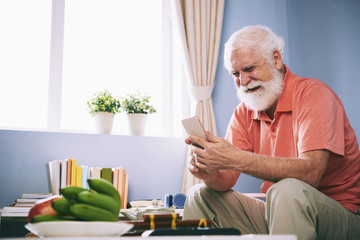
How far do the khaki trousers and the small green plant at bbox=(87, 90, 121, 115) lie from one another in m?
1.24

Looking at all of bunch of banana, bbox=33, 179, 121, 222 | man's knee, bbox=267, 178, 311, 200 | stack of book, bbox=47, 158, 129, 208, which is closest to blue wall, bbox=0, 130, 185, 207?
stack of book, bbox=47, 158, 129, 208

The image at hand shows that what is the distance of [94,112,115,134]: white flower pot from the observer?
2.69 m

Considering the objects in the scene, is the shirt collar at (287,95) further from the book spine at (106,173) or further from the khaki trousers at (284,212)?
the book spine at (106,173)

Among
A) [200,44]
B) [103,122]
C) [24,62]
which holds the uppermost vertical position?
[200,44]

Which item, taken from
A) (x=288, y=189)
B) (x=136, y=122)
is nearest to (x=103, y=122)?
(x=136, y=122)

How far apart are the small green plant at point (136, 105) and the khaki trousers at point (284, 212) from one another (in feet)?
3.97

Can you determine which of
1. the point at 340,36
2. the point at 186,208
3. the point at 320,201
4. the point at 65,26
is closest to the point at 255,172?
the point at 320,201

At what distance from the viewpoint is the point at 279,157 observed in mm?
1412

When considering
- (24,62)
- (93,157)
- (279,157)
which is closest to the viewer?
(279,157)

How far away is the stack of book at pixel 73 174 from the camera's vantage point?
2281 millimetres

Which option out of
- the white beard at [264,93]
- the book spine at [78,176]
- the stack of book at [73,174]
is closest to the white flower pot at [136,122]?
the stack of book at [73,174]

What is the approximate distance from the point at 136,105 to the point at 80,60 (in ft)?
2.09

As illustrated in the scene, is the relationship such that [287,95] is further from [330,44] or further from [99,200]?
[99,200]

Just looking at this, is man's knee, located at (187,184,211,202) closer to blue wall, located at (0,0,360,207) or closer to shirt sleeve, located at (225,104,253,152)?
shirt sleeve, located at (225,104,253,152)
